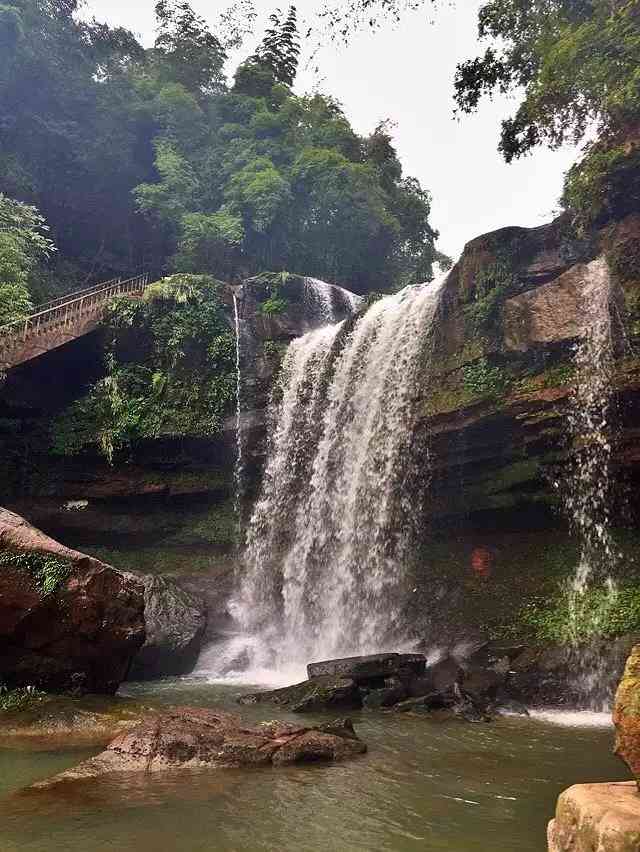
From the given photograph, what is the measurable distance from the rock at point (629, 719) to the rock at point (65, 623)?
7.68 m

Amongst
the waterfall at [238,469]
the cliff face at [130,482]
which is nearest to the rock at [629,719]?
the cliff face at [130,482]

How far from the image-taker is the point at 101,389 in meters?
19.0

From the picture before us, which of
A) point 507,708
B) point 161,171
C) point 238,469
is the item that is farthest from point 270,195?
point 507,708

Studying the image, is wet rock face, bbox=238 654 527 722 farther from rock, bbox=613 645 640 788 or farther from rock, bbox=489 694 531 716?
rock, bbox=613 645 640 788

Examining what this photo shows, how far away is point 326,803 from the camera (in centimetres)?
514

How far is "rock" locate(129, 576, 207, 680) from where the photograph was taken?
1244cm

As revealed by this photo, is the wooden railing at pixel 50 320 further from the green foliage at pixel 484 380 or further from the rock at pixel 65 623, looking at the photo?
the green foliage at pixel 484 380

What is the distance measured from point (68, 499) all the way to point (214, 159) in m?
18.2

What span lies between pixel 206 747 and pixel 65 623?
3.91m

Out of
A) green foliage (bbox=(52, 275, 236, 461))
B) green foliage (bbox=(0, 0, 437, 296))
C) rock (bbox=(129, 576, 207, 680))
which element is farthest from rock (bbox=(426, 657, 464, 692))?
green foliage (bbox=(0, 0, 437, 296))

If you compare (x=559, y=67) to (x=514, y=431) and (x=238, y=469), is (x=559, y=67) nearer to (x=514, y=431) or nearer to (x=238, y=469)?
(x=514, y=431)

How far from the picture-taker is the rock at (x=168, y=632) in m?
12.4

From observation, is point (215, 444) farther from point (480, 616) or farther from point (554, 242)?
point (554, 242)

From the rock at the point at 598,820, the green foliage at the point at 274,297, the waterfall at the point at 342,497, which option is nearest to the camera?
the rock at the point at 598,820
